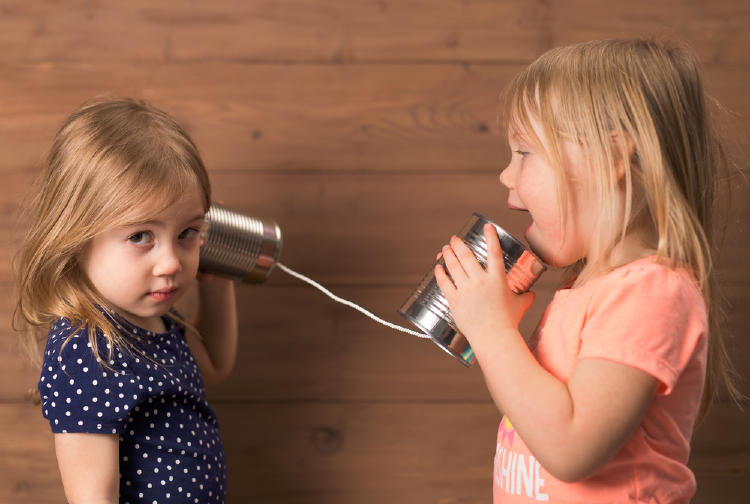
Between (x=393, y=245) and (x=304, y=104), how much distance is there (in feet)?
0.78

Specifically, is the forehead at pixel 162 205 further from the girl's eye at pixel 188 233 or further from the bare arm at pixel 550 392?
the bare arm at pixel 550 392

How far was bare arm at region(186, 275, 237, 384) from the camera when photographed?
98 cm

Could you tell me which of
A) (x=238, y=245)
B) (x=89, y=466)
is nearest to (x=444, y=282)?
→ (x=238, y=245)

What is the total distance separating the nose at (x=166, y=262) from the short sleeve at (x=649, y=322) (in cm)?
43

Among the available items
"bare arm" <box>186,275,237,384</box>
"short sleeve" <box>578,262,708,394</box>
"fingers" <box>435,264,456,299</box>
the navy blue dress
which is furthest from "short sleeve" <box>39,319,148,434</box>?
"short sleeve" <box>578,262,708,394</box>

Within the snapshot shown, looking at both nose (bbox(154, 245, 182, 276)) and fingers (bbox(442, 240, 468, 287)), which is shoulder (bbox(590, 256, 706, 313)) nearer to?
fingers (bbox(442, 240, 468, 287))

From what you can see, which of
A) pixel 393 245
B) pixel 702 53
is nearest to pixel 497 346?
pixel 393 245

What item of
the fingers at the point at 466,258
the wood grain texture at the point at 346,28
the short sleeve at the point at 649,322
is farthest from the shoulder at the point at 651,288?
the wood grain texture at the point at 346,28

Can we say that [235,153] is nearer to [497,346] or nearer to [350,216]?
[350,216]

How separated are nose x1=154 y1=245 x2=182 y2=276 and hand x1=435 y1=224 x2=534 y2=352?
0.93 ft

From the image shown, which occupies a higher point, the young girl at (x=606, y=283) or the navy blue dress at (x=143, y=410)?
the young girl at (x=606, y=283)

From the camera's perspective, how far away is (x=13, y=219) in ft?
3.40

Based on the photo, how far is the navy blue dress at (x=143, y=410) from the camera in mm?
735

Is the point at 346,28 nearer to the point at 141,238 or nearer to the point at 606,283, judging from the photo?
the point at 141,238
